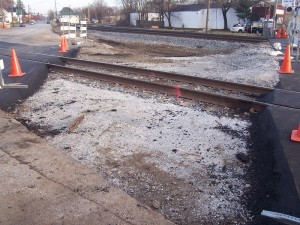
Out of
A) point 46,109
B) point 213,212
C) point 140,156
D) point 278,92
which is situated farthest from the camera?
point 278,92

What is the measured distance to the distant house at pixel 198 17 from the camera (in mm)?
57181

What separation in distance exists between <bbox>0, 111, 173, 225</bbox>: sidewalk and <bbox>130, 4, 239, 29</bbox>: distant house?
56387 mm

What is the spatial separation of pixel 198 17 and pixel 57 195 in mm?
58998

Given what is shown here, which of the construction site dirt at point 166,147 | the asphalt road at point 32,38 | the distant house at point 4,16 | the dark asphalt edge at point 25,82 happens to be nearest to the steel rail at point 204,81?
the construction site dirt at point 166,147

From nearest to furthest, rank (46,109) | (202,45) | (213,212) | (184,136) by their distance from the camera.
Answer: (213,212), (184,136), (46,109), (202,45)

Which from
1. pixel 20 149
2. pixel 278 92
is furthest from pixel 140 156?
pixel 278 92

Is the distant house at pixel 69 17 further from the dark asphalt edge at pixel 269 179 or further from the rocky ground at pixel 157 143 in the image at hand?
the dark asphalt edge at pixel 269 179

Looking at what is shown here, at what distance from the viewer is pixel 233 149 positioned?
5.36m

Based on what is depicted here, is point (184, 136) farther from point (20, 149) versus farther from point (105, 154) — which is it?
point (20, 149)

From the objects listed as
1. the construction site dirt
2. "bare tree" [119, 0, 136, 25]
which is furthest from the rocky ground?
"bare tree" [119, 0, 136, 25]

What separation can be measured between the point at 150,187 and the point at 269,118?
320 centimetres

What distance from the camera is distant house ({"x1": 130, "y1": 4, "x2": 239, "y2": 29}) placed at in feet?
188

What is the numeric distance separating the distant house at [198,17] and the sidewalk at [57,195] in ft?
185

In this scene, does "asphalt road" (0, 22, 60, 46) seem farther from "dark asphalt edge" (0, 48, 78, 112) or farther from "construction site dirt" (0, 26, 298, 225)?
"construction site dirt" (0, 26, 298, 225)
